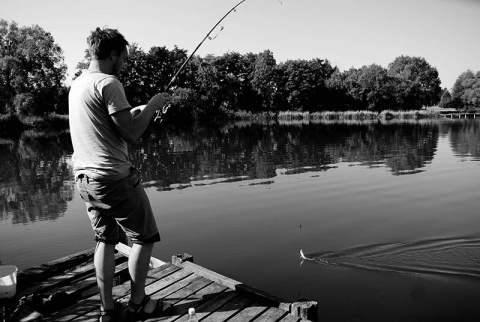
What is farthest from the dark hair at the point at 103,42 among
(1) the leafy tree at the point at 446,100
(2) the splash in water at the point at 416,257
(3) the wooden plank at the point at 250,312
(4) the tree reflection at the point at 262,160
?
(1) the leafy tree at the point at 446,100

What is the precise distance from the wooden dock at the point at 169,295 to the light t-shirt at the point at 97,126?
154cm

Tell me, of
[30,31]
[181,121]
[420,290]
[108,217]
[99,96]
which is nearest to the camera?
[99,96]

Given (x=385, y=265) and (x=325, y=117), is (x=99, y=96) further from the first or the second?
(x=325, y=117)

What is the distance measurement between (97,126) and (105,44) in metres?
0.72

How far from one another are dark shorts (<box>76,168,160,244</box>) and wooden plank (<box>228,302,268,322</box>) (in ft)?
3.68

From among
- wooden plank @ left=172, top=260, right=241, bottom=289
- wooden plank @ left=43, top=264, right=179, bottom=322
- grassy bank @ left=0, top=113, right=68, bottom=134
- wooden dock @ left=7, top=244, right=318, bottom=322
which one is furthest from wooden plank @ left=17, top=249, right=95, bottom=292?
grassy bank @ left=0, top=113, right=68, bottom=134

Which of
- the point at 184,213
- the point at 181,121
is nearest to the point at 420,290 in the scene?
the point at 184,213

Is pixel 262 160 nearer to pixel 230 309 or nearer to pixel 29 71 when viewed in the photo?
pixel 230 309

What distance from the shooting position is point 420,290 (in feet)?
17.2

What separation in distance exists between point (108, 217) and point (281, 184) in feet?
30.7

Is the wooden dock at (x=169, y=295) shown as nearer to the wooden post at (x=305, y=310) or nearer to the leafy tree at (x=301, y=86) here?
the wooden post at (x=305, y=310)

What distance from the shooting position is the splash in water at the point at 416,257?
5863 millimetres

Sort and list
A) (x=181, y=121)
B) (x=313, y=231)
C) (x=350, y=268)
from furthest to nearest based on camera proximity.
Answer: (x=181, y=121), (x=313, y=231), (x=350, y=268)

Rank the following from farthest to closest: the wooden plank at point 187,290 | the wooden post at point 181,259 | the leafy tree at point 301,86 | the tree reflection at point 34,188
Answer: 1. the leafy tree at point 301,86
2. the tree reflection at point 34,188
3. the wooden post at point 181,259
4. the wooden plank at point 187,290
